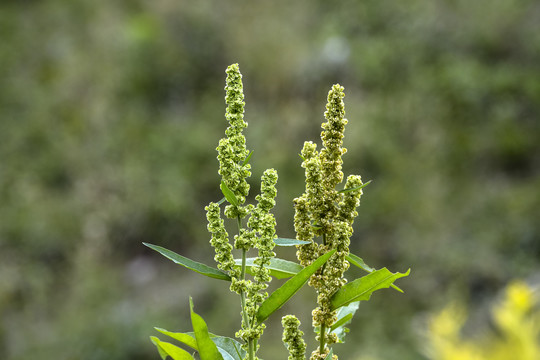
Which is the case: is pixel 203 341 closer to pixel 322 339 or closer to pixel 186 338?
pixel 186 338

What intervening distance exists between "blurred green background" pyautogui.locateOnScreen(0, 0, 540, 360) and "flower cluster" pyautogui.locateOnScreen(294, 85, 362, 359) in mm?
3477

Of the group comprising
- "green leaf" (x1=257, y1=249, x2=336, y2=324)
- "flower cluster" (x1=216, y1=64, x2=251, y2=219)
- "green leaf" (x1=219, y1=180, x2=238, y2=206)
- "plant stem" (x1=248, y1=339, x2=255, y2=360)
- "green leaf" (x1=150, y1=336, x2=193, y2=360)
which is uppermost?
"flower cluster" (x1=216, y1=64, x2=251, y2=219)

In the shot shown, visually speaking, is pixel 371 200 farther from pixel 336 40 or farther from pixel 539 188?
pixel 336 40

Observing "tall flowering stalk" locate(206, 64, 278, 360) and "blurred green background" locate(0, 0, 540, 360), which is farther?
"blurred green background" locate(0, 0, 540, 360)

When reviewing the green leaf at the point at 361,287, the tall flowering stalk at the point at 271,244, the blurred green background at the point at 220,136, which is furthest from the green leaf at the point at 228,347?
the blurred green background at the point at 220,136

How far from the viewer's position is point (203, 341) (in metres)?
0.61

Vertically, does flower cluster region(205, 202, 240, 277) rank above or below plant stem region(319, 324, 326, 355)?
above

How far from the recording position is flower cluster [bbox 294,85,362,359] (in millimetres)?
657

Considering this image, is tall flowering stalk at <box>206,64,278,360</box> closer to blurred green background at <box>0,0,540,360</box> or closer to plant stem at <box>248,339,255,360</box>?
plant stem at <box>248,339,255,360</box>

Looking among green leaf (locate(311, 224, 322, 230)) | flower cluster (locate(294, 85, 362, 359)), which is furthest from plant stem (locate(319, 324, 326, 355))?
green leaf (locate(311, 224, 322, 230))

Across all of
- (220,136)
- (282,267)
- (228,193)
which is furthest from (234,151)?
(220,136)

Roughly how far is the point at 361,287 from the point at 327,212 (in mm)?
93

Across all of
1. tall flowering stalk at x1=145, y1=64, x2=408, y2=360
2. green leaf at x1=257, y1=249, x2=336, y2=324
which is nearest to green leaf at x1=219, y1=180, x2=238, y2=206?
tall flowering stalk at x1=145, y1=64, x2=408, y2=360

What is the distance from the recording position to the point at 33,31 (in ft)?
22.3
